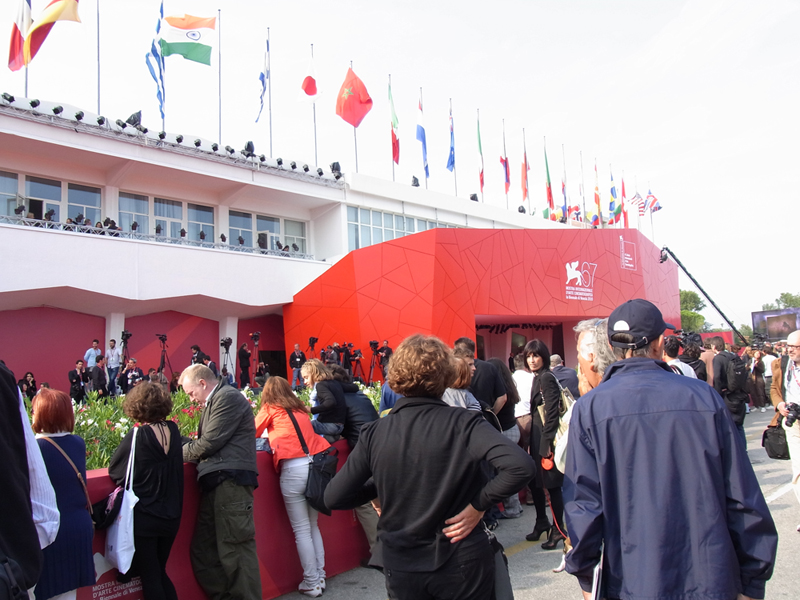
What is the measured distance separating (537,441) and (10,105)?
18172mm

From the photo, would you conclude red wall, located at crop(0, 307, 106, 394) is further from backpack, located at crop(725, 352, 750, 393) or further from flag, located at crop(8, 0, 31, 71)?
backpack, located at crop(725, 352, 750, 393)

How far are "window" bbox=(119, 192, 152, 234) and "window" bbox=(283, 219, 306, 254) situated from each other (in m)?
5.62

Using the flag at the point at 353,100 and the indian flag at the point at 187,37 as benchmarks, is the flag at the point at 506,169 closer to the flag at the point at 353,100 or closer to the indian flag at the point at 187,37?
the flag at the point at 353,100

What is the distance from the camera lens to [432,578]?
1.99 meters

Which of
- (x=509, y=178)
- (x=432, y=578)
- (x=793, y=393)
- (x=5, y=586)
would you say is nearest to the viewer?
(x=5, y=586)

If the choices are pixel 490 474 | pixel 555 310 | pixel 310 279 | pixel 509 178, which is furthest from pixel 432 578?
pixel 509 178

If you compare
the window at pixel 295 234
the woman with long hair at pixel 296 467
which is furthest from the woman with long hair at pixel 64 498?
the window at pixel 295 234

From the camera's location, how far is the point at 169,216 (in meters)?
21.5

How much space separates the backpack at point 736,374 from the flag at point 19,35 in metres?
18.9

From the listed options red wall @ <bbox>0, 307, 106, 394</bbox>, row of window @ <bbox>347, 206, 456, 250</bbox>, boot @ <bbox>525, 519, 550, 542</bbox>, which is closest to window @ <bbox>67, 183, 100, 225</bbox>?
red wall @ <bbox>0, 307, 106, 394</bbox>

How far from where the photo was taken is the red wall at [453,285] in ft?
56.7

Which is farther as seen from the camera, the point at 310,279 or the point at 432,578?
the point at 310,279

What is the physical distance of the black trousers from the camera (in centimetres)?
310

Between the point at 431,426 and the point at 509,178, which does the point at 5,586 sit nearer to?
the point at 431,426
